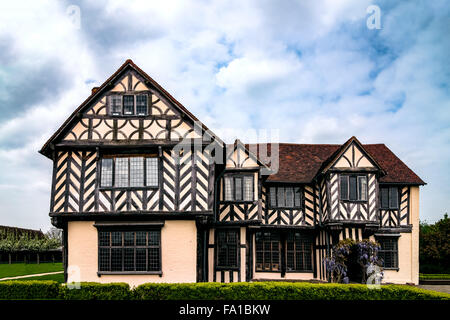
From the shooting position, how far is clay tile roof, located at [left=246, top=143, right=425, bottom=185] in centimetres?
2323

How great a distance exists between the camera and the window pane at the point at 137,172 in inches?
637

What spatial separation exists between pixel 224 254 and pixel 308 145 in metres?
11.0

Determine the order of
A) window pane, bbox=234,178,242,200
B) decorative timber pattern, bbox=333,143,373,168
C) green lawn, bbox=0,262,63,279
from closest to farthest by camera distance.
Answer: window pane, bbox=234,178,242,200 → decorative timber pattern, bbox=333,143,373,168 → green lawn, bbox=0,262,63,279

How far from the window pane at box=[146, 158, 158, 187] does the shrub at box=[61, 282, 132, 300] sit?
426 centimetres

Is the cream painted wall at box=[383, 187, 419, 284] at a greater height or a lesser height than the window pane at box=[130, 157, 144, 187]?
lesser

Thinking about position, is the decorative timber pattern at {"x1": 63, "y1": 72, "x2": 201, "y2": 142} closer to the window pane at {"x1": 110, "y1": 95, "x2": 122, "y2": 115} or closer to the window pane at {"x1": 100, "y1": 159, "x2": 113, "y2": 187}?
the window pane at {"x1": 110, "y1": 95, "x2": 122, "y2": 115}

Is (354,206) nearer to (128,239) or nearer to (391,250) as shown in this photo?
(391,250)

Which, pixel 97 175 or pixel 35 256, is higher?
pixel 97 175

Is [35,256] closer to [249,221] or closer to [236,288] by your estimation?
[249,221]

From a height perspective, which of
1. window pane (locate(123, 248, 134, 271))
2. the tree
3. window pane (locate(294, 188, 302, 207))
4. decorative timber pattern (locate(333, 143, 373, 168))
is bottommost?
the tree

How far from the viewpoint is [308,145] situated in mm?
27172

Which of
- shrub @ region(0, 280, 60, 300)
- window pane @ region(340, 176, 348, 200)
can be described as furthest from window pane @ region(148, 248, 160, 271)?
window pane @ region(340, 176, 348, 200)

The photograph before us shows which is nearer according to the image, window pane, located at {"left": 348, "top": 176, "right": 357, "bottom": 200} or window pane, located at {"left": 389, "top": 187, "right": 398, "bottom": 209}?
window pane, located at {"left": 348, "top": 176, "right": 357, "bottom": 200}
